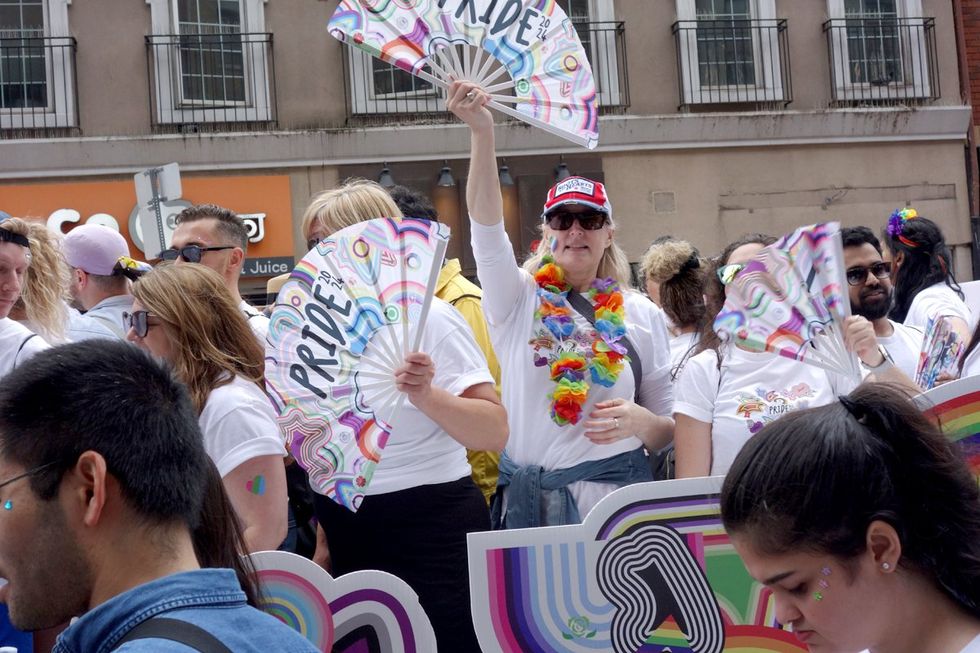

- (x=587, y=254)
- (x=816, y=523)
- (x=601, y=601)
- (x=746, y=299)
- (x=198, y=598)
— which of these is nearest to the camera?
(x=198, y=598)

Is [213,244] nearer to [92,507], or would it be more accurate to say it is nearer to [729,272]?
[729,272]

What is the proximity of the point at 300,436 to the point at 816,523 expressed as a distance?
5.10ft

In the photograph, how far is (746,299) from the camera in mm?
3156

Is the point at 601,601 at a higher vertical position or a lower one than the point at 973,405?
lower

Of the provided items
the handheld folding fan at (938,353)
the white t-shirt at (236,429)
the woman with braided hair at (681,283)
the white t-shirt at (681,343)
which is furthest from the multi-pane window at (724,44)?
the white t-shirt at (236,429)

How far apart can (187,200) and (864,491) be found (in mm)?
10418

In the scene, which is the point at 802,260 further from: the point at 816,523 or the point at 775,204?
the point at 775,204

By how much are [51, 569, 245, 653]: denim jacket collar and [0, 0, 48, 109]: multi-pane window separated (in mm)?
11020

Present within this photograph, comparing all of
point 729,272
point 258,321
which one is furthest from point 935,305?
point 258,321

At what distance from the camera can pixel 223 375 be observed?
113 inches

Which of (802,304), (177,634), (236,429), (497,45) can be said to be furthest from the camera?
(497,45)

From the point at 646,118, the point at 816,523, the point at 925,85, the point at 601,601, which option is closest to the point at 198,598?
the point at 816,523

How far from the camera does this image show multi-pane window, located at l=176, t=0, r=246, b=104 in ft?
38.3

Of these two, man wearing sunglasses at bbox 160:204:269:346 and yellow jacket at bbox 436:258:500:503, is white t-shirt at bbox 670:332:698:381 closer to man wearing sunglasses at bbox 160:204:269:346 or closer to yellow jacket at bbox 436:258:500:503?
yellow jacket at bbox 436:258:500:503
